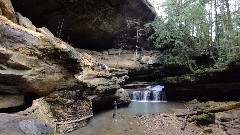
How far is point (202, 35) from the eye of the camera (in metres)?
23.5

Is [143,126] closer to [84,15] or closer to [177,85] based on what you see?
[177,85]

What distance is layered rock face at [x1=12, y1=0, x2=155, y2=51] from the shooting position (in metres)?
18.6

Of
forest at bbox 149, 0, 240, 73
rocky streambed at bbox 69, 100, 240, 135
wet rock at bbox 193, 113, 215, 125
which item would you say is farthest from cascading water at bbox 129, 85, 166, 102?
wet rock at bbox 193, 113, 215, 125

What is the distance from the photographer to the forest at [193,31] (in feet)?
66.7

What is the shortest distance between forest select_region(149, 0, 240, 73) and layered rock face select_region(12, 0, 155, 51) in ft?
8.68

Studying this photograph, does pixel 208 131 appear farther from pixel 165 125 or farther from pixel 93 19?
pixel 93 19

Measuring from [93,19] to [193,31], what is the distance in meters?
9.89

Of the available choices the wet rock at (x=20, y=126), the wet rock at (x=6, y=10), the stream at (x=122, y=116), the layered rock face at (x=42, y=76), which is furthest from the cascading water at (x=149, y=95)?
the wet rock at (x=20, y=126)

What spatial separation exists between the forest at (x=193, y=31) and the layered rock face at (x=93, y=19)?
8.68 feet

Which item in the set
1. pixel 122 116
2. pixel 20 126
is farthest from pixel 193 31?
pixel 20 126

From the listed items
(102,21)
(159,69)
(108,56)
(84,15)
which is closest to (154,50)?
(159,69)

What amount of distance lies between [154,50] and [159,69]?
3736mm

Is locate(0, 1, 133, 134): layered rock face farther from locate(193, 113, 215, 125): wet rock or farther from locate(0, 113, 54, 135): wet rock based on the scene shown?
locate(193, 113, 215, 125): wet rock

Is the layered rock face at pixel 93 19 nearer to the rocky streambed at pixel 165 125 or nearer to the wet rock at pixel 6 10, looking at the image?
the wet rock at pixel 6 10
